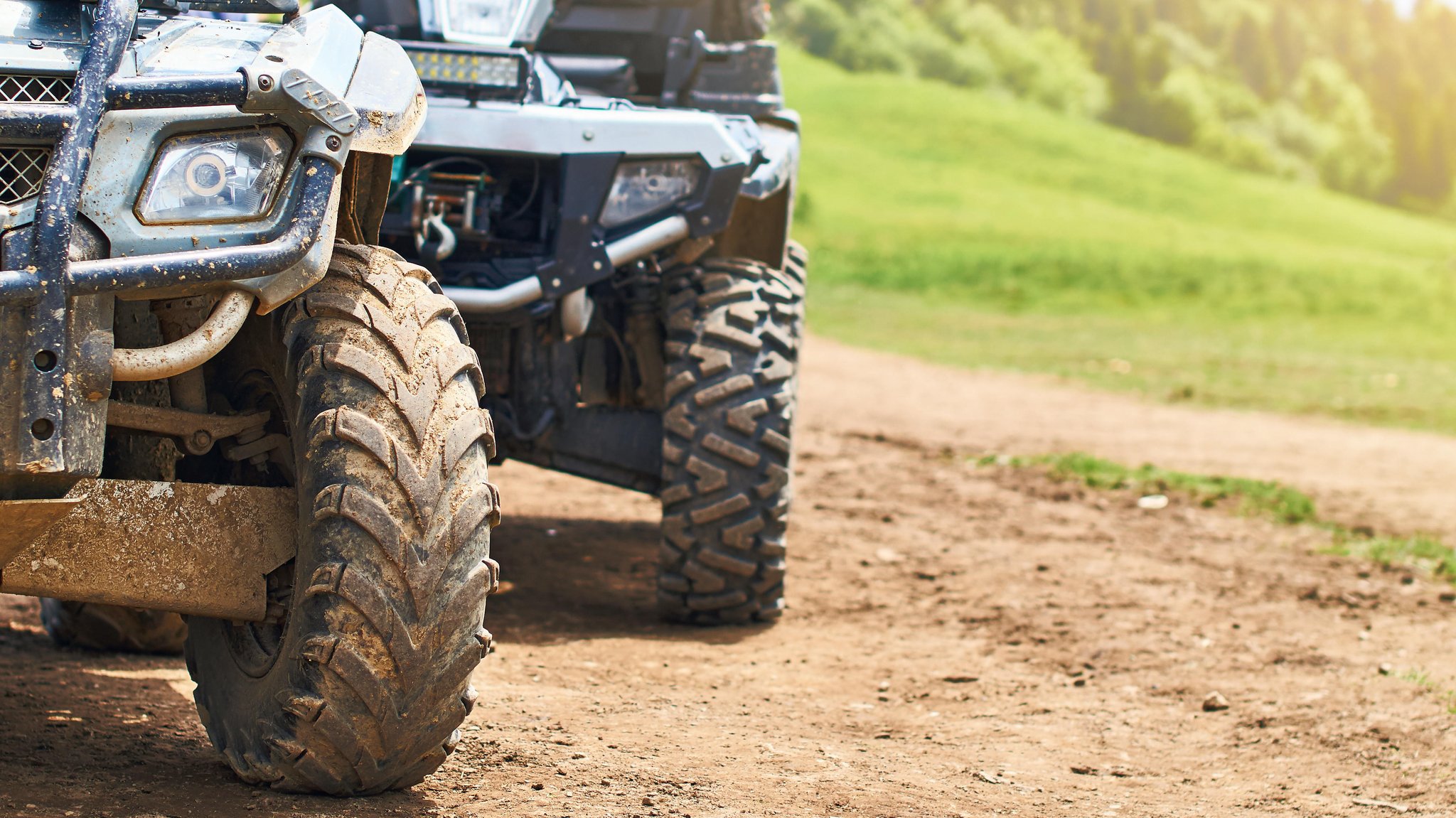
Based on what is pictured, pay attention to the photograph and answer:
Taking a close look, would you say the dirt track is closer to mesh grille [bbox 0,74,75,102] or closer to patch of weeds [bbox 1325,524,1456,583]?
patch of weeds [bbox 1325,524,1456,583]

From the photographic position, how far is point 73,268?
2.81 m

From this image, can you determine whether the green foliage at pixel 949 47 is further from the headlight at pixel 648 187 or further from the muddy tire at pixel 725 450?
the headlight at pixel 648 187

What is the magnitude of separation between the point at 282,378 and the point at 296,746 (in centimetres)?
73

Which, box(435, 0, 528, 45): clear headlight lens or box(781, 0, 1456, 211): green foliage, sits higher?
box(435, 0, 528, 45): clear headlight lens

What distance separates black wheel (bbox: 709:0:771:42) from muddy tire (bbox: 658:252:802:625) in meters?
1.58

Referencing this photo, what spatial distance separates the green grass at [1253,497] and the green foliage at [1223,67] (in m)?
70.9

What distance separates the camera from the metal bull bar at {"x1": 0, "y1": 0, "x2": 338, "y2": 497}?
2787 millimetres

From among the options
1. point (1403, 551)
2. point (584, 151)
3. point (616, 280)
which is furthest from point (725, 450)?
point (1403, 551)

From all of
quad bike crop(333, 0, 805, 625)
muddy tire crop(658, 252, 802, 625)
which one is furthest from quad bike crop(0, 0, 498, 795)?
muddy tire crop(658, 252, 802, 625)

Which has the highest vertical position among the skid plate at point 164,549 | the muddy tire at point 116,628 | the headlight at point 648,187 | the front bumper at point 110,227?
the front bumper at point 110,227

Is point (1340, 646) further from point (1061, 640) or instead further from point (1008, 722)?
point (1008, 722)

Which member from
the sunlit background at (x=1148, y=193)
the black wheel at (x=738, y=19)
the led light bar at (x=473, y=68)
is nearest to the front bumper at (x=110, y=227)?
the led light bar at (x=473, y=68)

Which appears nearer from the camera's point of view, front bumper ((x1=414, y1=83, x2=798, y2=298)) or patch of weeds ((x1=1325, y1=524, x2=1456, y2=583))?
front bumper ((x1=414, y1=83, x2=798, y2=298))

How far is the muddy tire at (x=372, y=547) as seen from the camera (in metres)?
3.19
